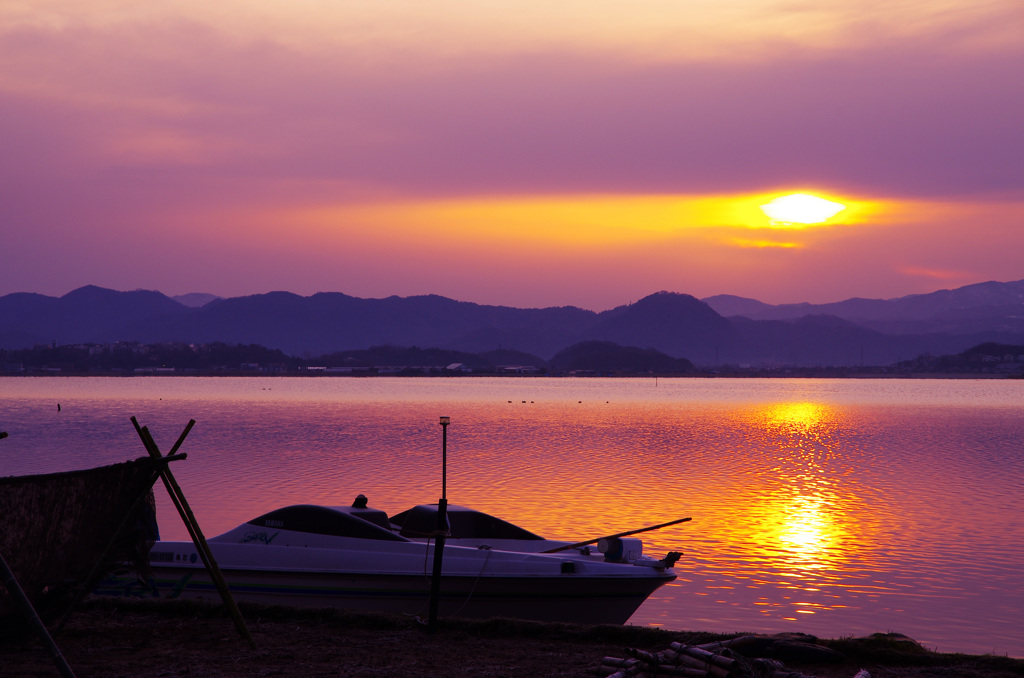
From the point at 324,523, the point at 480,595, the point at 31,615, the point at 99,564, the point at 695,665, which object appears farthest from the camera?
the point at 324,523

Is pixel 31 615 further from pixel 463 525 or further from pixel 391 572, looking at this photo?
pixel 463 525

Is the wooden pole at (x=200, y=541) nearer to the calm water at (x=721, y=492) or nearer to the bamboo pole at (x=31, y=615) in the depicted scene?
the bamboo pole at (x=31, y=615)

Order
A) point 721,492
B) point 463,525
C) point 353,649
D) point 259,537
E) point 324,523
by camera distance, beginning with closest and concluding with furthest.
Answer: point 353,649
point 324,523
point 259,537
point 463,525
point 721,492

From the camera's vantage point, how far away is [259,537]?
19.5 m

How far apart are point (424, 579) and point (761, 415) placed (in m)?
113

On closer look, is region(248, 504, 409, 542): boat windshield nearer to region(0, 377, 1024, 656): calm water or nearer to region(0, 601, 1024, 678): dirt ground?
region(0, 601, 1024, 678): dirt ground

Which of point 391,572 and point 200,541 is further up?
point 200,541

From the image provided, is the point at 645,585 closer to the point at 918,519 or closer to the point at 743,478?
the point at 918,519

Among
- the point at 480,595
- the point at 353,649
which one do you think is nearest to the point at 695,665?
the point at 353,649

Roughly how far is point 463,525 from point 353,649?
6.48 metres

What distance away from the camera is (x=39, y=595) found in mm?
13484

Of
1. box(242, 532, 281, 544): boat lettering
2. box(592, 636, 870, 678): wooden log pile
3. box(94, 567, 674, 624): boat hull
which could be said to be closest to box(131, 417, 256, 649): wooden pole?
box(94, 567, 674, 624): boat hull

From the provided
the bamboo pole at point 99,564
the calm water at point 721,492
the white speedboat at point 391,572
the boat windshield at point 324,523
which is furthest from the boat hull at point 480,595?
the bamboo pole at point 99,564

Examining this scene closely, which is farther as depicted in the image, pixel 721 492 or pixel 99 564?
pixel 721 492
